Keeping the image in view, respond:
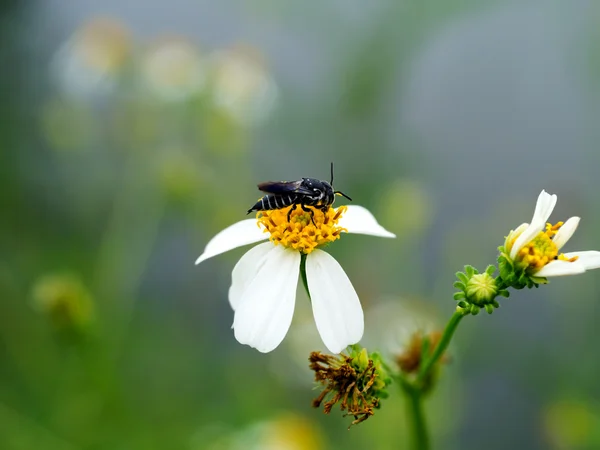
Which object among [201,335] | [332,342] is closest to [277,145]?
[201,335]

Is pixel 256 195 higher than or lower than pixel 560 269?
higher

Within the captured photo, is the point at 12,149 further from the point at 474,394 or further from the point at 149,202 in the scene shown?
the point at 474,394

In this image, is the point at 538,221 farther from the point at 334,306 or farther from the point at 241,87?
the point at 241,87

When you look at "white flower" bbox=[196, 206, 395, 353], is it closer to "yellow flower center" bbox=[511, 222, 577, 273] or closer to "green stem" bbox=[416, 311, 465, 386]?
"green stem" bbox=[416, 311, 465, 386]

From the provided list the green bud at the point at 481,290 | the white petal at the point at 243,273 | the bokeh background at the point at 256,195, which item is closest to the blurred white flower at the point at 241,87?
the bokeh background at the point at 256,195

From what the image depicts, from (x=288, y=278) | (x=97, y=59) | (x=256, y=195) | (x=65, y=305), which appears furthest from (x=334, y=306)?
(x=97, y=59)

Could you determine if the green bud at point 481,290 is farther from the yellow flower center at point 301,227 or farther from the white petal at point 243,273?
the white petal at point 243,273
